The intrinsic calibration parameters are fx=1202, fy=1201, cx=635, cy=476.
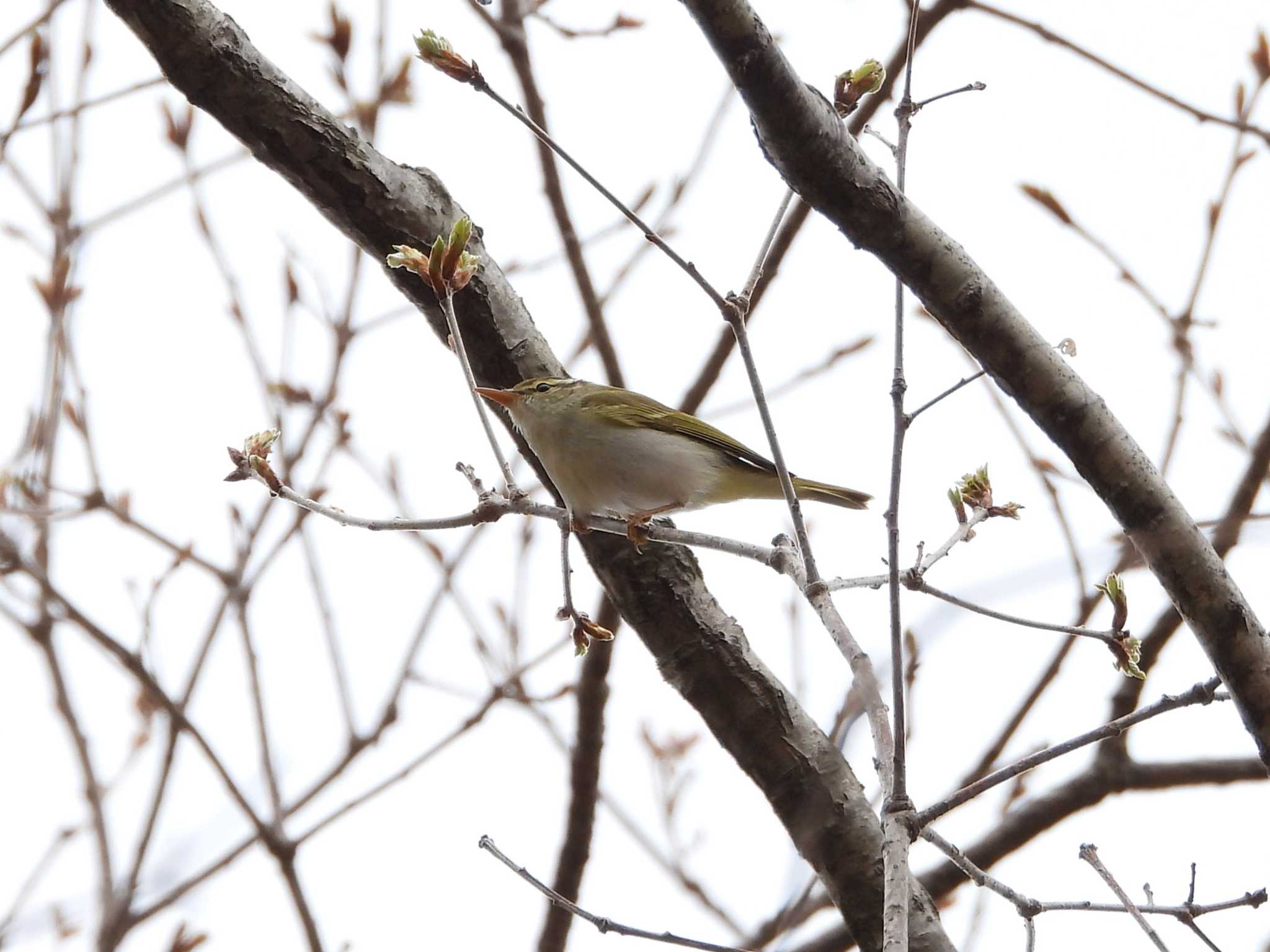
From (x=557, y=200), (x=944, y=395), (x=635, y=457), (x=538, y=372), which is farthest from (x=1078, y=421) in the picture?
(x=557, y=200)

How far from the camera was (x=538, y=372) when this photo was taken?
3084 mm

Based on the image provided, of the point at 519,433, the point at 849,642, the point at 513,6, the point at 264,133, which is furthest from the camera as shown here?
the point at 513,6

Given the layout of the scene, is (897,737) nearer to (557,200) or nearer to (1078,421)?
(1078,421)

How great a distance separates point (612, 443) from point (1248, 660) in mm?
2191

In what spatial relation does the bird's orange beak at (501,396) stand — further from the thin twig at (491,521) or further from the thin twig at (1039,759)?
the thin twig at (1039,759)

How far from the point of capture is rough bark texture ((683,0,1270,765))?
2070mm

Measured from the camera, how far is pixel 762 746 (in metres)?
2.97

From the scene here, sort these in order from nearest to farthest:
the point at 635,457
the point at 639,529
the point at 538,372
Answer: the point at 639,529
the point at 538,372
the point at 635,457

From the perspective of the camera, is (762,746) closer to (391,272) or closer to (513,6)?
(391,272)

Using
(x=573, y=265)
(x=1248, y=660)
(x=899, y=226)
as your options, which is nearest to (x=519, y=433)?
(x=573, y=265)

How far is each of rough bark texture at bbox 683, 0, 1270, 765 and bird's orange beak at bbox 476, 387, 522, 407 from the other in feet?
4.22

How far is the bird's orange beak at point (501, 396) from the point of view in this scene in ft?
10.2

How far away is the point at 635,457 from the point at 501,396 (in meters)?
0.82

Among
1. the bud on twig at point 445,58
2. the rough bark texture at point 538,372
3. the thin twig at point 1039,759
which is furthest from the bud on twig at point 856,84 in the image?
the thin twig at point 1039,759
